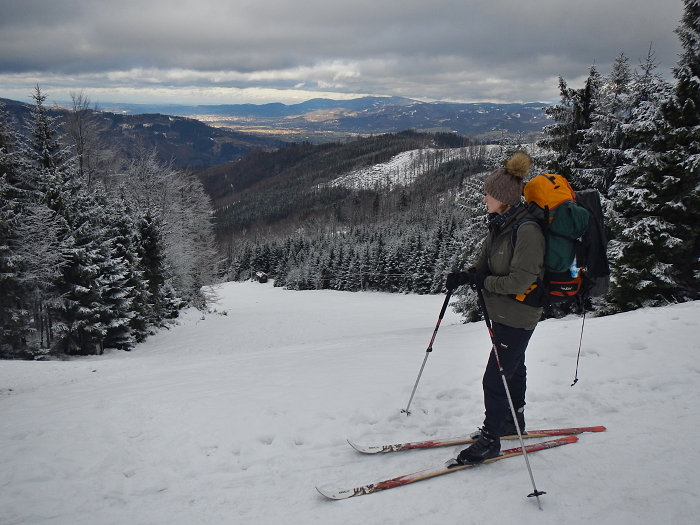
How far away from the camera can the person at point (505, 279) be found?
3.19 meters

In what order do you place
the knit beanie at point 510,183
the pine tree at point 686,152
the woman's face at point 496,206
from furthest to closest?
the pine tree at point 686,152 < the woman's face at point 496,206 < the knit beanie at point 510,183

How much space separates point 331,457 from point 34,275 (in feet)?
48.9

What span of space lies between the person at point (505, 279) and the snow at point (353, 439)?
1.77 feet

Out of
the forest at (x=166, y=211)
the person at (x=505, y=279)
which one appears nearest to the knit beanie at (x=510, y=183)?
the person at (x=505, y=279)

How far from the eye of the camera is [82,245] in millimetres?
15586

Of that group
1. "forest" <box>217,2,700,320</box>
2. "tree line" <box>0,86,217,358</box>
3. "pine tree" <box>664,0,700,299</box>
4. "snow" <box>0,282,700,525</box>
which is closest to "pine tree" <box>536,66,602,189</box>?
"forest" <box>217,2,700,320</box>

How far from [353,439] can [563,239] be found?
323 centimetres

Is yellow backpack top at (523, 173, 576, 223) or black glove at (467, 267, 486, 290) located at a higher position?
yellow backpack top at (523, 173, 576, 223)

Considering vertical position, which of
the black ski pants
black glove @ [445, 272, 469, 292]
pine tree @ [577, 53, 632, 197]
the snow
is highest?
pine tree @ [577, 53, 632, 197]

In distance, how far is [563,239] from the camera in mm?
3199

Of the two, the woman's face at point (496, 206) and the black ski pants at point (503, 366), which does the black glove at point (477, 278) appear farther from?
the woman's face at point (496, 206)

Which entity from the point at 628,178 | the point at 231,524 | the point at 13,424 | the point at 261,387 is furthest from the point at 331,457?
the point at 628,178

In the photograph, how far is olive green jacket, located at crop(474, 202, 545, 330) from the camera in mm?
3168

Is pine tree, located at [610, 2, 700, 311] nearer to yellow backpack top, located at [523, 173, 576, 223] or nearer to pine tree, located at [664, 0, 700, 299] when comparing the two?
pine tree, located at [664, 0, 700, 299]
